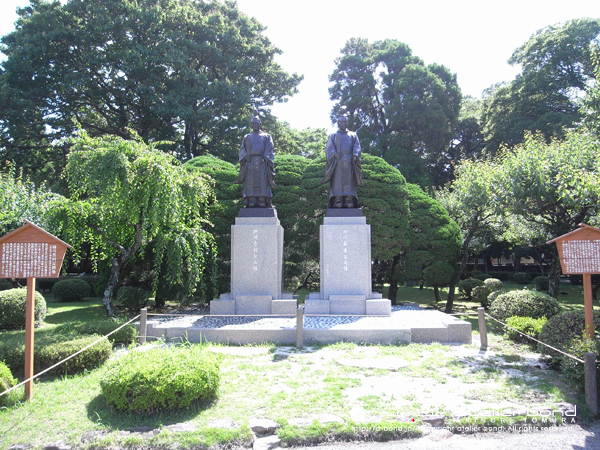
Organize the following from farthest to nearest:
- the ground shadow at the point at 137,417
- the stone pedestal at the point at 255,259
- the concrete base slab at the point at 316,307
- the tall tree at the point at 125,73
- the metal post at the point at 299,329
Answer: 1. the tall tree at the point at 125,73
2. the stone pedestal at the point at 255,259
3. the concrete base slab at the point at 316,307
4. the metal post at the point at 299,329
5. the ground shadow at the point at 137,417

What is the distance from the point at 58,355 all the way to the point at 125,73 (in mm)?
15106

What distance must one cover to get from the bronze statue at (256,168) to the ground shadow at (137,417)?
6935 millimetres

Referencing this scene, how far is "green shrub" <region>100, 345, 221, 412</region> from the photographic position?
432 cm

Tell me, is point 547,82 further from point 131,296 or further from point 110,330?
point 110,330

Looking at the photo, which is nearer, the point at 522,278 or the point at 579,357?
the point at 579,357

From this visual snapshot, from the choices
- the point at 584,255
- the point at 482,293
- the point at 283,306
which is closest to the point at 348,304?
the point at 283,306

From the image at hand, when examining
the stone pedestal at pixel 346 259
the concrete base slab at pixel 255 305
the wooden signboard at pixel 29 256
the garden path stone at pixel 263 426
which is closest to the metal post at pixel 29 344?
the wooden signboard at pixel 29 256

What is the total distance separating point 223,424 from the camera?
13.4 ft

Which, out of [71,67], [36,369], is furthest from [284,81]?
[36,369]

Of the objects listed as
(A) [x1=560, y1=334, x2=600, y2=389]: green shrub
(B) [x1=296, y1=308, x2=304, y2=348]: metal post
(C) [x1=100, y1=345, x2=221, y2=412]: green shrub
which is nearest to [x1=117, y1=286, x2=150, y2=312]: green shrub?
(B) [x1=296, y1=308, x2=304, y2=348]: metal post

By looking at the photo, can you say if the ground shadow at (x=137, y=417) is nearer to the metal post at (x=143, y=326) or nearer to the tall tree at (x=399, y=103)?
the metal post at (x=143, y=326)

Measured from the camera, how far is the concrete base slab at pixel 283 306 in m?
10.1

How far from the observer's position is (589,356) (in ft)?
15.2

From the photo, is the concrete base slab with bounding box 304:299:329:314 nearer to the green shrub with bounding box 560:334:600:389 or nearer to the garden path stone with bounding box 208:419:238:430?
the green shrub with bounding box 560:334:600:389
